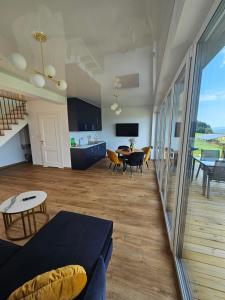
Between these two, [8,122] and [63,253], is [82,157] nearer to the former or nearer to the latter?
[8,122]

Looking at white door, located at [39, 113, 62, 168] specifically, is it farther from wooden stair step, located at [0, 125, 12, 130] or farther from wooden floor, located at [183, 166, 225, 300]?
wooden floor, located at [183, 166, 225, 300]

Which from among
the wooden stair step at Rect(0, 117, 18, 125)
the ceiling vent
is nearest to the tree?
the ceiling vent

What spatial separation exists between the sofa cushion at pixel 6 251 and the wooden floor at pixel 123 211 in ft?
3.10

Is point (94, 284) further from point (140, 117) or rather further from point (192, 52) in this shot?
point (140, 117)

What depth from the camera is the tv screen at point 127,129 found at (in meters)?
6.78

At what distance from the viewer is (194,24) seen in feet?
3.28

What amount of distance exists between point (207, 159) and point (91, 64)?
2456mm

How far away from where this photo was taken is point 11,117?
16.9ft

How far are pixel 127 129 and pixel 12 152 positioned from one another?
516cm

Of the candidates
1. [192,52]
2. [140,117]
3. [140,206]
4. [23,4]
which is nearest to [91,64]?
[23,4]

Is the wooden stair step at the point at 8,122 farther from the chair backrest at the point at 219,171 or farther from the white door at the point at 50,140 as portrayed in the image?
the chair backrest at the point at 219,171

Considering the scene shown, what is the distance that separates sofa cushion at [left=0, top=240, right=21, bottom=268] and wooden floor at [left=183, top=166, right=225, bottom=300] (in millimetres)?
1709

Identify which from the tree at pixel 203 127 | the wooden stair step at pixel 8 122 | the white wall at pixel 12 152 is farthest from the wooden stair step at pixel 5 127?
the tree at pixel 203 127

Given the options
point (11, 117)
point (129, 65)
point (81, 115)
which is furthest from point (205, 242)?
point (11, 117)
